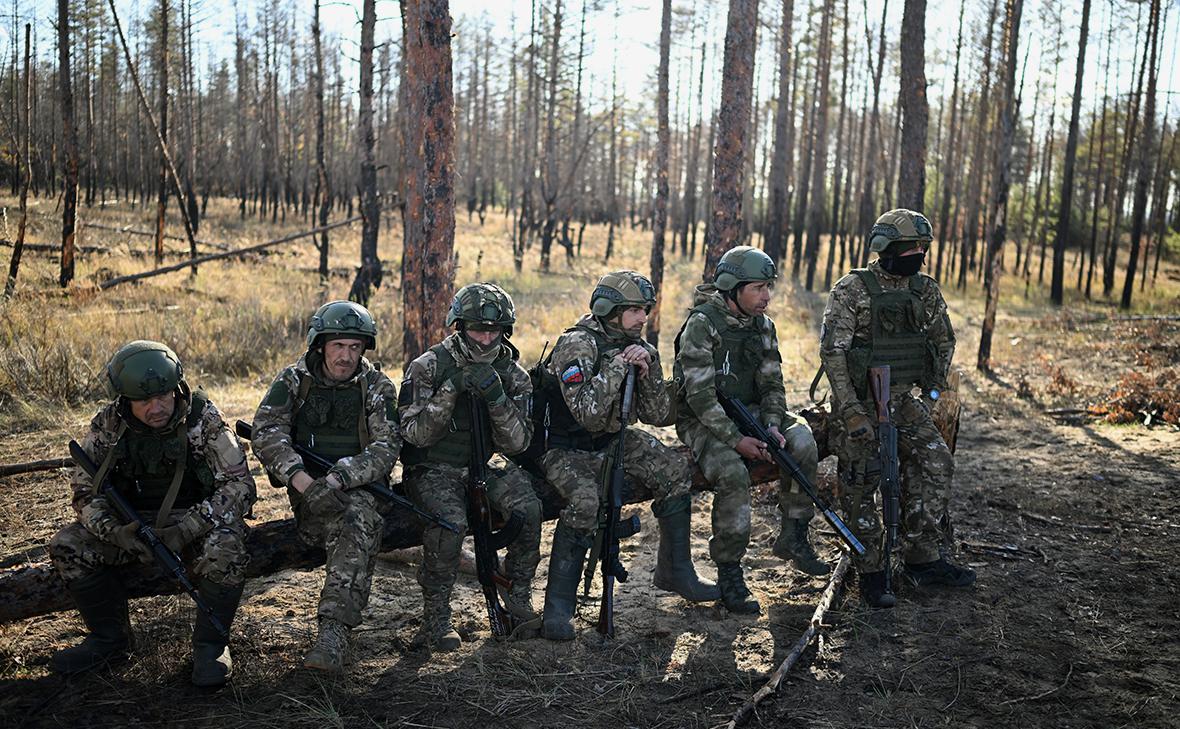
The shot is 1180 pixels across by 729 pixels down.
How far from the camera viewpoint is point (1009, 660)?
161 inches

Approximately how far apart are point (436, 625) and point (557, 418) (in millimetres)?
1215

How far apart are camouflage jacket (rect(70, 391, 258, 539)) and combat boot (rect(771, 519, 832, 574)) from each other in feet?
9.85

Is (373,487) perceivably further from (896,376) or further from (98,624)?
(896,376)

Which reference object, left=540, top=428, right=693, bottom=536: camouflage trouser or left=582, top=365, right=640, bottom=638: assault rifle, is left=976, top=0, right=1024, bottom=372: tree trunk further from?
left=582, top=365, right=640, bottom=638: assault rifle

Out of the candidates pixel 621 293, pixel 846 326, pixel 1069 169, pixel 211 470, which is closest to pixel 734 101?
pixel 846 326

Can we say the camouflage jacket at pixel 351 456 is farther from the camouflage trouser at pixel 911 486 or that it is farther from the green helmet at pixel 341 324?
the camouflage trouser at pixel 911 486

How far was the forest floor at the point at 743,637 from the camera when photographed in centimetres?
362

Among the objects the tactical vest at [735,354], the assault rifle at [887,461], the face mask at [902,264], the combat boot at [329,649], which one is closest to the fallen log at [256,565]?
the combat boot at [329,649]

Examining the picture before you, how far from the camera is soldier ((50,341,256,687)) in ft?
12.3

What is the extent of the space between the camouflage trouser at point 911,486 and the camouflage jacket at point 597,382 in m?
1.21

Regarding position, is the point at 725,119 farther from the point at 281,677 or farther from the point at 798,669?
the point at 281,677

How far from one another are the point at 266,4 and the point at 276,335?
26281mm

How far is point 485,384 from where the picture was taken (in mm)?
4199

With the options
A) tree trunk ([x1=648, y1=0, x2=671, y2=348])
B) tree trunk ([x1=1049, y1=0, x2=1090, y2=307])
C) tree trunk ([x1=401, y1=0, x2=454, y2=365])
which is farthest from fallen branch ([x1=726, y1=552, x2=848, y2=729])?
tree trunk ([x1=1049, y1=0, x2=1090, y2=307])
